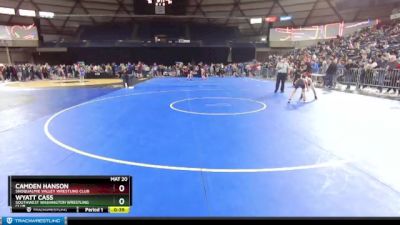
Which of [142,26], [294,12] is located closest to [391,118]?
[142,26]

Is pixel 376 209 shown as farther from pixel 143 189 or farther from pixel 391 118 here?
pixel 391 118

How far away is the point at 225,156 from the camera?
3.92 m

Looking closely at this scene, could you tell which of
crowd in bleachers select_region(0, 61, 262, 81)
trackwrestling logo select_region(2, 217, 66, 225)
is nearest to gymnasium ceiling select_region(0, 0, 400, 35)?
Answer: crowd in bleachers select_region(0, 61, 262, 81)

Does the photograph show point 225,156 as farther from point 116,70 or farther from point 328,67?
point 116,70

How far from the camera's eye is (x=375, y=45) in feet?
57.4

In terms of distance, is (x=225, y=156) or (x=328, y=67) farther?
(x=328, y=67)

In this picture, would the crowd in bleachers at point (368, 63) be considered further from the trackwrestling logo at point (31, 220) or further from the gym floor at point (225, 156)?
the trackwrestling logo at point (31, 220)
